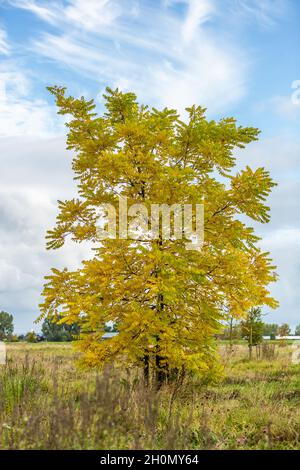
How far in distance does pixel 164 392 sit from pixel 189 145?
5478mm

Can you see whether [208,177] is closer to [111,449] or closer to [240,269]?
[240,269]

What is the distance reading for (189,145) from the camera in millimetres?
10852

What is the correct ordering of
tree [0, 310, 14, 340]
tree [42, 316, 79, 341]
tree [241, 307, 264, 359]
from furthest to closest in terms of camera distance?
1. tree [0, 310, 14, 340]
2. tree [42, 316, 79, 341]
3. tree [241, 307, 264, 359]

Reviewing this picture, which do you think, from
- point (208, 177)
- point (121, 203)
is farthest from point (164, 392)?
point (208, 177)

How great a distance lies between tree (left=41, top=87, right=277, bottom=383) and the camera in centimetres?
981

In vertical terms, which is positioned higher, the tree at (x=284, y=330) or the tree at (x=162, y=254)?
the tree at (x=162, y=254)

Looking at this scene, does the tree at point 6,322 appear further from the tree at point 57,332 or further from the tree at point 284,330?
the tree at point 284,330

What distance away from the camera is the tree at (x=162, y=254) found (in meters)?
9.81

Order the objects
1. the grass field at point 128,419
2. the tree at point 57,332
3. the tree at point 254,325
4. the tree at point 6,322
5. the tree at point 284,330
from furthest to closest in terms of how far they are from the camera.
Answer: the tree at point 6,322 → the tree at point 57,332 → the tree at point 284,330 → the tree at point 254,325 → the grass field at point 128,419

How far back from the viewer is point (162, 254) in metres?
9.30

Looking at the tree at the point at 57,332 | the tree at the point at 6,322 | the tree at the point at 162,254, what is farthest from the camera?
the tree at the point at 6,322

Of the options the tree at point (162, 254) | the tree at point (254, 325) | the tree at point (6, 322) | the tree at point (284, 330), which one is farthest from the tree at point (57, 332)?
the tree at point (162, 254)

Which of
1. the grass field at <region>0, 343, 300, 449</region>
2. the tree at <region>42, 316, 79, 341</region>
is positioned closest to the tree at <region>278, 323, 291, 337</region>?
the grass field at <region>0, 343, 300, 449</region>

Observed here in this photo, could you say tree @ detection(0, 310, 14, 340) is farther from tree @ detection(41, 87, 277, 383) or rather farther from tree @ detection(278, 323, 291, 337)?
tree @ detection(41, 87, 277, 383)
